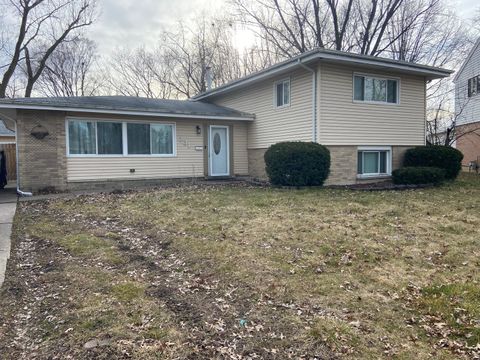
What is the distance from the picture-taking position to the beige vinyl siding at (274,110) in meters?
12.6

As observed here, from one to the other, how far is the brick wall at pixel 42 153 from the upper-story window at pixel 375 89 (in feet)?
32.7

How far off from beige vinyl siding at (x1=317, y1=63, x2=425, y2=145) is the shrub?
996 mm

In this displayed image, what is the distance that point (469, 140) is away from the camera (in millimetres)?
23031

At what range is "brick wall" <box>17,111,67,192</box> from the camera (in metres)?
11.8

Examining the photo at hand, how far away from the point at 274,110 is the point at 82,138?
6947mm

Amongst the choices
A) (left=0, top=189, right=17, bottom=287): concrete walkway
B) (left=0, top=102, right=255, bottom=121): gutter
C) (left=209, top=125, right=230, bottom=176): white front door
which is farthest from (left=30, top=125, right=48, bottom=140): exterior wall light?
(left=209, top=125, right=230, bottom=176): white front door

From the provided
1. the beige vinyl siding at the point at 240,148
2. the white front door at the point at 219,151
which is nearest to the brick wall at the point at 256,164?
the beige vinyl siding at the point at 240,148

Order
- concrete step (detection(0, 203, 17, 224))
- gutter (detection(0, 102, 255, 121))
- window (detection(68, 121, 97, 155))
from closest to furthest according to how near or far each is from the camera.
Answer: concrete step (detection(0, 203, 17, 224))
gutter (detection(0, 102, 255, 121))
window (detection(68, 121, 97, 155))

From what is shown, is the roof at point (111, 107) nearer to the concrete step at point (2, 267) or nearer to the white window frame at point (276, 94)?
the white window frame at point (276, 94)

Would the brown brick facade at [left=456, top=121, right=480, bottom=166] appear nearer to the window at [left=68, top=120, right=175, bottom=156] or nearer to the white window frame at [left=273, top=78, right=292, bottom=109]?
the white window frame at [left=273, top=78, right=292, bottom=109]

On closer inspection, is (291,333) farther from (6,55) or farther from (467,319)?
(6,55)

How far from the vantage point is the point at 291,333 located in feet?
11.0

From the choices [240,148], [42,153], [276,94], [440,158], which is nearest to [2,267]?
[42,153]

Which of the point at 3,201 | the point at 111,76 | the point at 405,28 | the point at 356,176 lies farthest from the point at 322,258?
the point at 111,76
